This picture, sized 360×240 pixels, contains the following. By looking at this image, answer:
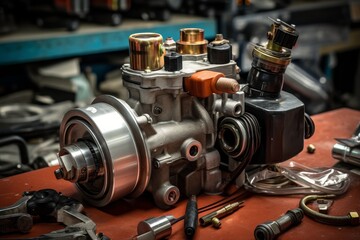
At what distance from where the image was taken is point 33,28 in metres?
1.79

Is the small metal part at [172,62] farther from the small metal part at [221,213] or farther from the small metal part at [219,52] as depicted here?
the small metal part at [221,213]

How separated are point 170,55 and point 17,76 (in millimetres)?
1320

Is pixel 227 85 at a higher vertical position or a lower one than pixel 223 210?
higher

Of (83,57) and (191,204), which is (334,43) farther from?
(191,204)

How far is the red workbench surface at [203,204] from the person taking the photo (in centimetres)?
78

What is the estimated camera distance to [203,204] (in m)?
0.88

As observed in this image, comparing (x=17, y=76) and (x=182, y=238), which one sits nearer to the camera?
(x=182, y=238)

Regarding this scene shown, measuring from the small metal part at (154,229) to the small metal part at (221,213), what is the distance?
65 mm

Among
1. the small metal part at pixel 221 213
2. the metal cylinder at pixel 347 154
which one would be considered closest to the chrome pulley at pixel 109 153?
the small metal part at pixel 221 213

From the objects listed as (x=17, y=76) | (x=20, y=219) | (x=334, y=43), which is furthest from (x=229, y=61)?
(x=334, y=43)

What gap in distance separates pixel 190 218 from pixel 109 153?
0.54 ft

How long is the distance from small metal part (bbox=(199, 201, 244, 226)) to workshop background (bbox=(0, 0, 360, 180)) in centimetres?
67

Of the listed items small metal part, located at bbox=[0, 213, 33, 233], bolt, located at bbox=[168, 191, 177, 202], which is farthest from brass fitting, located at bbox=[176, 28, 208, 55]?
small metal part, located at bbox=[0, 213, 33, 233]

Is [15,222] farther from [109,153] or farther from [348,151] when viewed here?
[348,151]
